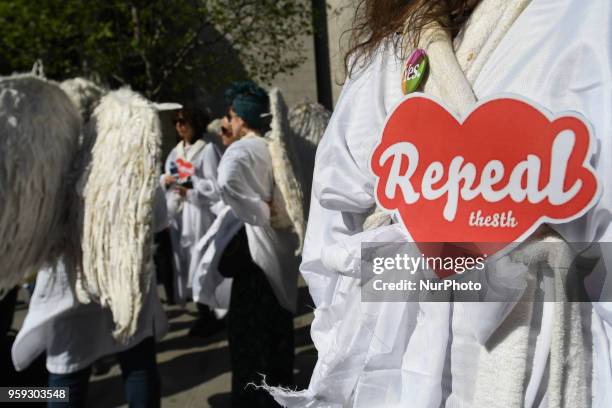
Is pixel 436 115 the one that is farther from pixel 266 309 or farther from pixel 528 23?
pixel 266 309

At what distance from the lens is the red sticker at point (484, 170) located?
86 cm

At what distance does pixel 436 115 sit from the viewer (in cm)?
95

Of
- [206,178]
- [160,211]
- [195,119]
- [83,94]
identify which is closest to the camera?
[83,94]

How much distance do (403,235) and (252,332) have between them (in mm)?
2018

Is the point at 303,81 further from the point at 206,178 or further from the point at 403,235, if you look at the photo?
the point at 403,235

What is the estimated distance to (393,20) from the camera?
117 centimetres

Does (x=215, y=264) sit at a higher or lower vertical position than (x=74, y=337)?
higher

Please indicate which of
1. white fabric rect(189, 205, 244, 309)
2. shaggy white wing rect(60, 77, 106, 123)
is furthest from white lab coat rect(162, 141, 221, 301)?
shaggy white wing rect(60, 77, 106, 123)

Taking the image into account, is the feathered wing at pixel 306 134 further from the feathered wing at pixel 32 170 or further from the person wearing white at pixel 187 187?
the person wearing white at pixel 187 187

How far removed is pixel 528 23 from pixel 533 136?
194mm

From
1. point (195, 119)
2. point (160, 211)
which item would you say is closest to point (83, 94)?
point (160, 211)

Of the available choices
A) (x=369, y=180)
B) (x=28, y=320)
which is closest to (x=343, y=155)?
(x=369, y=180)

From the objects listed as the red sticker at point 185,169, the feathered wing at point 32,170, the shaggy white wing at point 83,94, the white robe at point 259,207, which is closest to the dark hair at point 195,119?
the red sticker at point 185,169

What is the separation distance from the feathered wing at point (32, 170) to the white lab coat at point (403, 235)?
125cm
